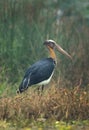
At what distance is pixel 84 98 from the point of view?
13031mm

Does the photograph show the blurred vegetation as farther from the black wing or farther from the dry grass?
the dry grass

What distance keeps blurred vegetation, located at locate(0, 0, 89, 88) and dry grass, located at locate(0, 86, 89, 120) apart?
2.27m

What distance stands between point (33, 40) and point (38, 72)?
1.98 metres

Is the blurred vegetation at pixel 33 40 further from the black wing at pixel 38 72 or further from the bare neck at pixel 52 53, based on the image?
the black wing at pixel 38 72

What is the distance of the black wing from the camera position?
1463 centimetres

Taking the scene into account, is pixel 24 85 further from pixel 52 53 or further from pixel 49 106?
pixel 52 53

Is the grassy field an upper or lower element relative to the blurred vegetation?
lower

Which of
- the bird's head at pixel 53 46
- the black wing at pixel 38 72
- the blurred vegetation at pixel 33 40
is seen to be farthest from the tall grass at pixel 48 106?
the bird's head at pixel 53 46

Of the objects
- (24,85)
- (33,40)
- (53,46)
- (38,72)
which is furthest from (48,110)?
(33,40)

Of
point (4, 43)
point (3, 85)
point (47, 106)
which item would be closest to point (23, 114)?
point (47, 106)

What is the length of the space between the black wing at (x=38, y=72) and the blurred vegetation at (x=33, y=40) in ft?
1.15

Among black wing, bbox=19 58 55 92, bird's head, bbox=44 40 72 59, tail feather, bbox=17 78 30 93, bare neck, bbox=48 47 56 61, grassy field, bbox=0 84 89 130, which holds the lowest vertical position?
grassy field, bbox=0 84 89 130

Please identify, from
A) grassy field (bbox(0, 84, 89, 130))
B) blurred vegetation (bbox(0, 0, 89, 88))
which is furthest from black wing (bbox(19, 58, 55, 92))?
grassy field (bbox(0, 84, 89, 130))

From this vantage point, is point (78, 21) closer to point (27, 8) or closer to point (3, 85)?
point (27, 8)
